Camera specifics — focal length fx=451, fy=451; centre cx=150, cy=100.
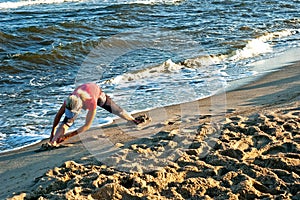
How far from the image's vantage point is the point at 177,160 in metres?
4.80

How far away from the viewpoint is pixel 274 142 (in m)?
5.16

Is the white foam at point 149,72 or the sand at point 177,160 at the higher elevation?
the sand at point 177,160

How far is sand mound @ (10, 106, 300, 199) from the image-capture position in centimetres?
408

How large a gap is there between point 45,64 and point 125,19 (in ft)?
24.9

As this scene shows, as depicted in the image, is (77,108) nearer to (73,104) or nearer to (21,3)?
(73,104)

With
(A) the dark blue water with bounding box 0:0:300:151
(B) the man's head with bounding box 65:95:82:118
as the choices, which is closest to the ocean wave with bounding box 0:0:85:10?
(A) the dark blue water with bounding box 0:0:300:151

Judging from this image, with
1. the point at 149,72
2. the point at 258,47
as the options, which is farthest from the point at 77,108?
the point at 258,47

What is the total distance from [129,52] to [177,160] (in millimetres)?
8749

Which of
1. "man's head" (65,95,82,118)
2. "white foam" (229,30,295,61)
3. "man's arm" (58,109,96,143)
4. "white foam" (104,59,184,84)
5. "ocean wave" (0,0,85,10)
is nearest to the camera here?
"man's head" (65,95,82,118)

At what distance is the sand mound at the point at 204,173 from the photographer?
4.08m

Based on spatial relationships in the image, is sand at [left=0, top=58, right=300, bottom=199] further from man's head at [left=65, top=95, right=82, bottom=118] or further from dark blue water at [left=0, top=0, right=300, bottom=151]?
dark blue water at [left=0, top=0, right=300, bottom=151]

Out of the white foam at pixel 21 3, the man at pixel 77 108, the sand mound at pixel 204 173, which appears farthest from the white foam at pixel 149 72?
the white foam at pixel 21 3

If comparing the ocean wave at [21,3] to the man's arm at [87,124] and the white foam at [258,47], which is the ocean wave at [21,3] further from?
the man's arm at [87,124]

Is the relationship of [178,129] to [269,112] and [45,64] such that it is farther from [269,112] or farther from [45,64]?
[45,64]
